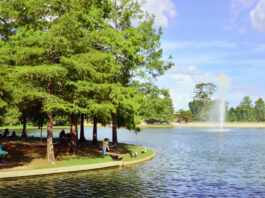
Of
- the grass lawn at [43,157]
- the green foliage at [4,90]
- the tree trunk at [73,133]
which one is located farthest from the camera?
the tree trunk at [73,133]

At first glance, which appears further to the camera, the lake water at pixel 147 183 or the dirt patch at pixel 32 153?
the dirt patch at pixel 32 153

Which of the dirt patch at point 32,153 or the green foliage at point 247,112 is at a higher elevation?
the green foliage at point 247,112

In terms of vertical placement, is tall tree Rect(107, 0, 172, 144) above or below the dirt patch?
above

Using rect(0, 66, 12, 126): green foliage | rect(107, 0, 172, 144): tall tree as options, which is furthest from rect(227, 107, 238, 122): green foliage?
rect(0, 66, 12, 126): green foliage

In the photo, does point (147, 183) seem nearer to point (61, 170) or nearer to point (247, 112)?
point (61, 170)

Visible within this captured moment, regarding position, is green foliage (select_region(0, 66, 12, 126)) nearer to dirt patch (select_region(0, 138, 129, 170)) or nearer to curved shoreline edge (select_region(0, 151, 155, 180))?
curved shoreline edge (select_region(0, 151, 155, 180))

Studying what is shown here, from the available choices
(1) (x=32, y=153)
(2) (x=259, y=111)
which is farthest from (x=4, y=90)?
(2) (x=259, y=111)

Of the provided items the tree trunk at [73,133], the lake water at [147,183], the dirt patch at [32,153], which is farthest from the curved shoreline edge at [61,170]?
the tree trunk at [73,133]

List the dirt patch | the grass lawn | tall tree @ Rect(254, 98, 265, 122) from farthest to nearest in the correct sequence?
tall tree @ Rect(254, 98, 265, 122), the dirt patch, the grass lawn

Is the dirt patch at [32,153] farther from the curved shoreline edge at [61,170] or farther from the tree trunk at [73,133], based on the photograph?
the curved shoreline edge at [61,170]

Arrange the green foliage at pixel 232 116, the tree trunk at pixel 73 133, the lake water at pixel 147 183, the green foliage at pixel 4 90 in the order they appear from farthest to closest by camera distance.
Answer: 1. the green foliage at pixel 232 116
2. the tree trunk at pixel 73 133
3. the green foliage at pixel 4 90
4. the lake water at pixel 147 183

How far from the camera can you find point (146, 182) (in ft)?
65.4

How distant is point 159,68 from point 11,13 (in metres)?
15.9

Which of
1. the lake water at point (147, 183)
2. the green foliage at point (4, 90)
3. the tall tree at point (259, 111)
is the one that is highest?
the tall tree at point (259, 111)
